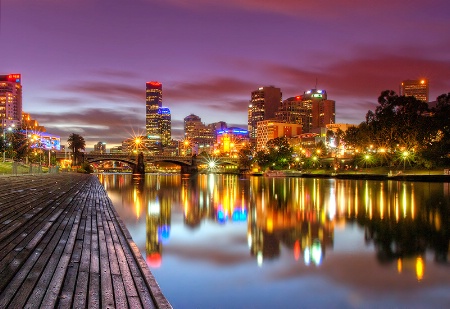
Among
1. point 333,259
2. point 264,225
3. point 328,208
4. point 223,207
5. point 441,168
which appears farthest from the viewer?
point 441,168

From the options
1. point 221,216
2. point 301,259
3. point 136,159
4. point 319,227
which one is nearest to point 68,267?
point 301,259

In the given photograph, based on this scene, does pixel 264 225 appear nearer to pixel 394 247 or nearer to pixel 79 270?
pixel 394 247

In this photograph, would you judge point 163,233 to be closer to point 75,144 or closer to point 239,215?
point 239,215

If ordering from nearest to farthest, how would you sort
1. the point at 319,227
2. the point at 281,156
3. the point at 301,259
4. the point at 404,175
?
the point at 301,259
the point at 319,227
the point at 404,175
the point at 281,156

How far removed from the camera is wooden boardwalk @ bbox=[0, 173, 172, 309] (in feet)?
27.4

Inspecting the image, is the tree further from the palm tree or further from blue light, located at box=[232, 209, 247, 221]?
blue light, located at box=[232, 209, 247, 221]

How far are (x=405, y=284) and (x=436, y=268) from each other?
276cm

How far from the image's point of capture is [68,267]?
10.8 m

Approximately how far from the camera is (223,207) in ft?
137

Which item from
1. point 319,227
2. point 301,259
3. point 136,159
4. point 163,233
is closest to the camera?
point 301,259

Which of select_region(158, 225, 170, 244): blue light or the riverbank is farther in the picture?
the riverbank

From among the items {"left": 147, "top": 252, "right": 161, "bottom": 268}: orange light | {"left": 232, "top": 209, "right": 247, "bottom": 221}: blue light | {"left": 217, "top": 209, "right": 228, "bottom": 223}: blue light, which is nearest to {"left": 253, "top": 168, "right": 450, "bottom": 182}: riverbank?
{"left": 232, "top": 209, "right": 247, "bottom": 221}: blue light

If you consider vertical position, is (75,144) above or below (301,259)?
above

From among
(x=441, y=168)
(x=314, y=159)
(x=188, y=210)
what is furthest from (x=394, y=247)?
(x=314, y=159)
